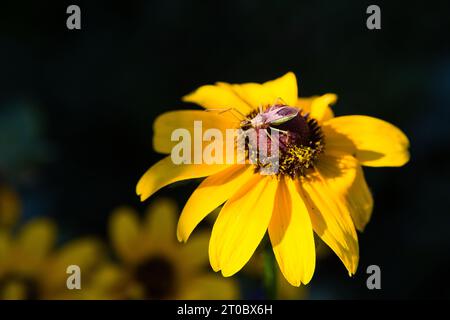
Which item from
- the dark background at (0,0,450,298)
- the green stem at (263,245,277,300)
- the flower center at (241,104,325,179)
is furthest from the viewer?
the dark background at (0,0,450,298)

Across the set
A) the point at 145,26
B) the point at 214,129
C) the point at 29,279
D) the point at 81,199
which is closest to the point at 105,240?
the point at 81,199

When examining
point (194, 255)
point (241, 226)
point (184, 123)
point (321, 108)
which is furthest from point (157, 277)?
point (321, 108)

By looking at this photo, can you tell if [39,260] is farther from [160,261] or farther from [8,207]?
[160,261]

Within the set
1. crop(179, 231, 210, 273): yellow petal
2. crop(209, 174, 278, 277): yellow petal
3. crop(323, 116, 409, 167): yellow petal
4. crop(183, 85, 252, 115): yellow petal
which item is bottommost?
crop(179, 231, 210, 273): yellow petal

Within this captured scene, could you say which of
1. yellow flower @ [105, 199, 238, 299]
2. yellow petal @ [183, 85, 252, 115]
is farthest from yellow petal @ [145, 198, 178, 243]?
yellow petal @ [183, 85, 252, 115]

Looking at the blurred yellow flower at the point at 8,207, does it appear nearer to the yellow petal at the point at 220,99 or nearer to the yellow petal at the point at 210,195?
the yellow petal at the point at 220,99

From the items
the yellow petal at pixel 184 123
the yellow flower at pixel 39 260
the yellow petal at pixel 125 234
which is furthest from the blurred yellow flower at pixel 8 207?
the yellow petal at pixel 184 123

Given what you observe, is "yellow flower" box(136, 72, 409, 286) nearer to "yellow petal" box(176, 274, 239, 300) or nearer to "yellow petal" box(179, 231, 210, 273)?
"yellow petal" box(176, 274, 239, 300)

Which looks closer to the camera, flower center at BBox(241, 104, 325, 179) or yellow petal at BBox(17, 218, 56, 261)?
flower center at BBox(241, 104, 325, 179)
